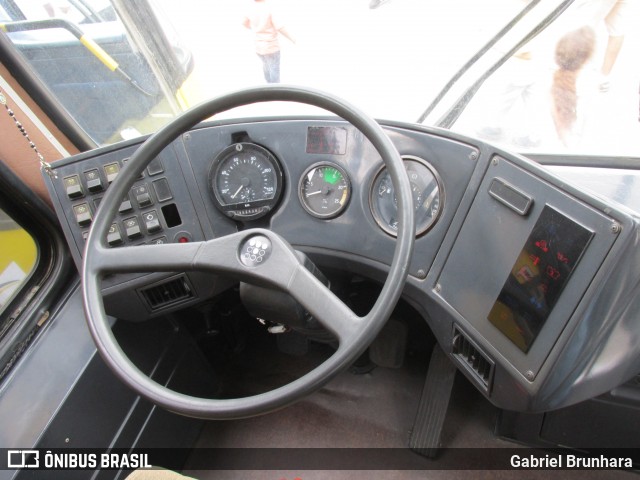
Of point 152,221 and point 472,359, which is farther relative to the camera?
point 152,221

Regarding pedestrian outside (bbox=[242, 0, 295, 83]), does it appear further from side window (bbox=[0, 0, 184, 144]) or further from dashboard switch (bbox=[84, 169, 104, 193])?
dashboard switch (bbox=[84, 169, 104, 193])

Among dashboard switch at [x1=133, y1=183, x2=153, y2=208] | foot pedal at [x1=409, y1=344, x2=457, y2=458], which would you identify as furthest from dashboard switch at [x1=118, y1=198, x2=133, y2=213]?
foot pedal at [x1=409, y1=344, x2=457, y2=458]

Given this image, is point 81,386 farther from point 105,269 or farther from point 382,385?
point 382,385

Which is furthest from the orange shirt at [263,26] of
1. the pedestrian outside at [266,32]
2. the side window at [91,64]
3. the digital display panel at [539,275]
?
the digital display panel at [539,275]

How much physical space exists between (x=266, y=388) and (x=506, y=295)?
129 cm

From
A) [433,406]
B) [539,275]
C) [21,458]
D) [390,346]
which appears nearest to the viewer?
[539,275]

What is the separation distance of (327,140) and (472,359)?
0.73 meters

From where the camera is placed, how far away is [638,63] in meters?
1.44

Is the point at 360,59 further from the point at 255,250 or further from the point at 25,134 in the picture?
the point at 25,134

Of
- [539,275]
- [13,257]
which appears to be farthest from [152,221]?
[539,275]

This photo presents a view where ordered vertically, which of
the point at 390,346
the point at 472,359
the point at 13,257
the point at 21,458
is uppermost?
the point at 13,257

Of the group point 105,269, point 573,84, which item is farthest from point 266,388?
point 573,84

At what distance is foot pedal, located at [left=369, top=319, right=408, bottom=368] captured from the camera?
1884mm

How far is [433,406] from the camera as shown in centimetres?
180
